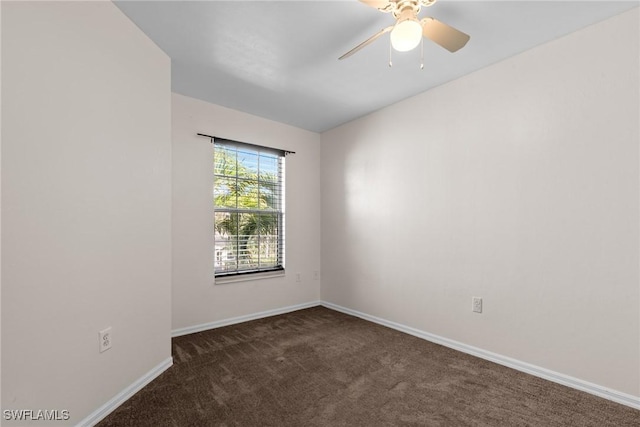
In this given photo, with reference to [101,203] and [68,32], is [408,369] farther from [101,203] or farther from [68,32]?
[68,32]

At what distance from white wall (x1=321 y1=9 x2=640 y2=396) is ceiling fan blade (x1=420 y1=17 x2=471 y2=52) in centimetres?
97

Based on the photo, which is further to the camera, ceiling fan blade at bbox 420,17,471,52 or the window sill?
the window sill

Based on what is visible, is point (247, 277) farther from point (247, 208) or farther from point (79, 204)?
point (79, 204)

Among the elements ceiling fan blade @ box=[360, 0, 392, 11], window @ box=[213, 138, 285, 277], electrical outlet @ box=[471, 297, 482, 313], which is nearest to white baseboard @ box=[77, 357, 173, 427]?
window @ box=[213, 138, 285, 277]

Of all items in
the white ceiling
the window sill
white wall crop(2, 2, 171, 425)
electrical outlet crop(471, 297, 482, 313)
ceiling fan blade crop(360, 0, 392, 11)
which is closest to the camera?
white wall crop(2, 2, 171, 425)

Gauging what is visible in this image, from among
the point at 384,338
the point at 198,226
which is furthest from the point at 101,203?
the point at 384,338

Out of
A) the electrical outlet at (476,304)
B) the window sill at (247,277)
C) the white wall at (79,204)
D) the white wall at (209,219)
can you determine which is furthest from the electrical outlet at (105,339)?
the electrical outlet at (476,304)

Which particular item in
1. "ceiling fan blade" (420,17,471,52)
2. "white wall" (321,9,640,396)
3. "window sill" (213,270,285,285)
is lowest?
"window sill" (213,270,285,285)

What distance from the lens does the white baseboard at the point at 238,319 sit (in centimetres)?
311

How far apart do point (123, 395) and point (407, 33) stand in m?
2.77

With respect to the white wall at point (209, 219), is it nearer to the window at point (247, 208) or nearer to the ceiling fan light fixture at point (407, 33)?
the window at point (247, 208)

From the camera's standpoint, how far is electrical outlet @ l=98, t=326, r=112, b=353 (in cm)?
175

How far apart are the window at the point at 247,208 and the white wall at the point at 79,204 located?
1133 millimetres

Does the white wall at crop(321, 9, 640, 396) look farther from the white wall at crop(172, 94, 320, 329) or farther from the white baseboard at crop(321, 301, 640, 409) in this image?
the white wall at crop(172, 94, 320, 329)
